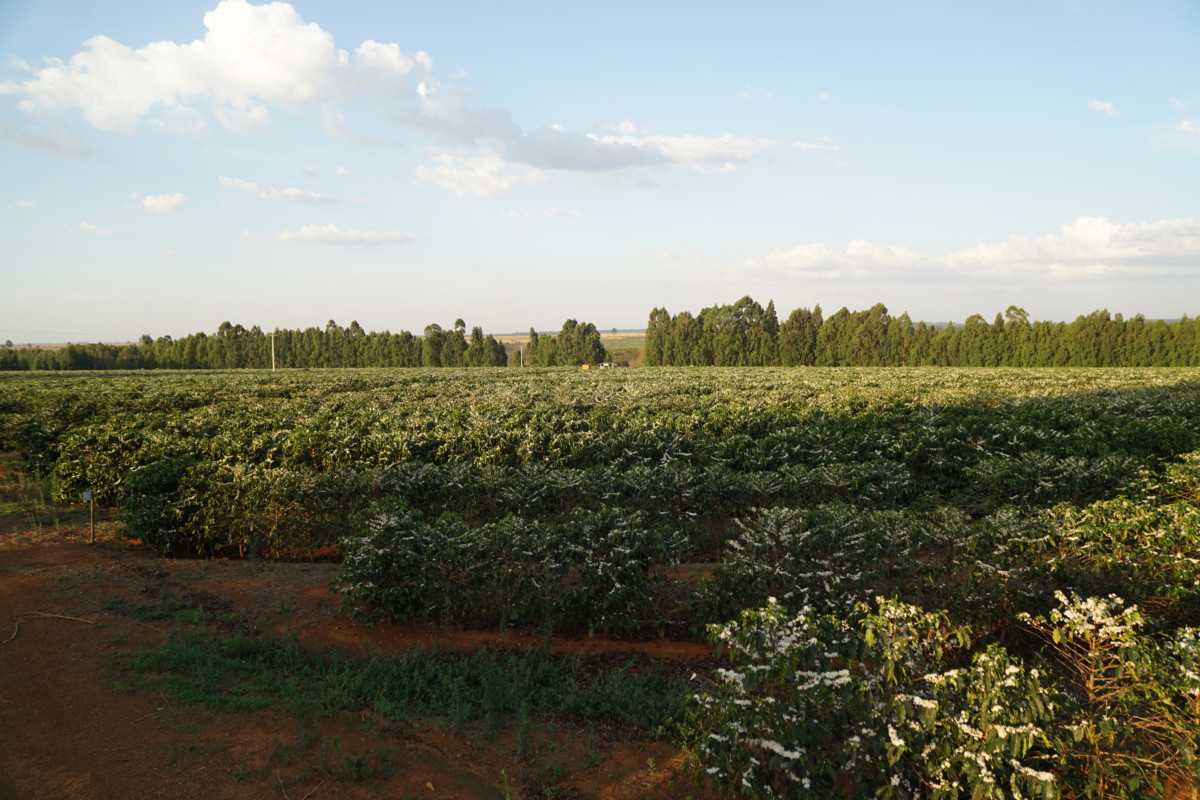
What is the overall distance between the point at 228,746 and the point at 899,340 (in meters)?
70.8

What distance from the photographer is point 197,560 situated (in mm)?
8641

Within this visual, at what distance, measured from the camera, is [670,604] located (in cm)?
674

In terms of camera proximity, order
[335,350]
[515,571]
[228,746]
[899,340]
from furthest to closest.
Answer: [335,350], [899,340], [515,571], [228,746]

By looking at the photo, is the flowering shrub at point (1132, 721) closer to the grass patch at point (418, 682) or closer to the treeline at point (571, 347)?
the grass patch at point (418, 682)

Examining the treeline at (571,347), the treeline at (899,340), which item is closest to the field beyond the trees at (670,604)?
the treeline at (899,340)

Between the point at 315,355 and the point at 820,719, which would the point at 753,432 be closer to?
the point at 820,719

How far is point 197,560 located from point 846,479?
9.47 m

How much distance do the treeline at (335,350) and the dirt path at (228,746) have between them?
70054 millimetres

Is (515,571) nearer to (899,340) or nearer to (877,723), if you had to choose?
(877,723)

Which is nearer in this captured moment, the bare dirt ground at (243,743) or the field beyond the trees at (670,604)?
the field beyond the trees at (670,604)

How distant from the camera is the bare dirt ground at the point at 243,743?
398 centimetres

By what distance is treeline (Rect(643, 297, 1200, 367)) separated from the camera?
2142 inches

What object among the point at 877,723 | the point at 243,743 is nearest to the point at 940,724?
the point at 877,723

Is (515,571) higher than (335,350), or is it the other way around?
(335,350)
